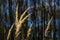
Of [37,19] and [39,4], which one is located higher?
[39,4]

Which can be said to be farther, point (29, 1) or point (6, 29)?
point (29, 1)

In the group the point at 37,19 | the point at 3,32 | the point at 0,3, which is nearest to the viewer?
the point at 3,32

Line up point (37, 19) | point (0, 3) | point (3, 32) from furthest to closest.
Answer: point (0, 3)
point (37, 19)
point (3, 32)

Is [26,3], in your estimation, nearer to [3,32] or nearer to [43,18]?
[43,18]

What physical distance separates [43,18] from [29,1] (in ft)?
0.82

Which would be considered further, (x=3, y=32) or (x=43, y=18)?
(x=43, y=18)

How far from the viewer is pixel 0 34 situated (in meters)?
1.75

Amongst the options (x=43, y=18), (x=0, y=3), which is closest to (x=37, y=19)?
(x=43, y=18)

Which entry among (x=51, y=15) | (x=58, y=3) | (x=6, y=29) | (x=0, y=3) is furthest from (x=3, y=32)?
(x=58, y=3)

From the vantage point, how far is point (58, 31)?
1.88 meters

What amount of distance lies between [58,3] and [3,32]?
0.69 m

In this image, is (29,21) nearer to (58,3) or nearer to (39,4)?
(39,4)

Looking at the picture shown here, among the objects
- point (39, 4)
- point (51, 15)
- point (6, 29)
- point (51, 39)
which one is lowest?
point (51, 39)

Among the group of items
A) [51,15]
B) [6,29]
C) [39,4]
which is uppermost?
[39,4]
